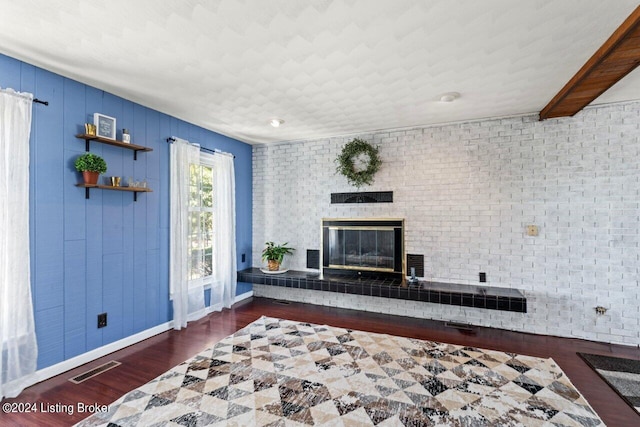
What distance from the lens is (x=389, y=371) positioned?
2713mm

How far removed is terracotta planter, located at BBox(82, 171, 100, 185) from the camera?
275 centimetres

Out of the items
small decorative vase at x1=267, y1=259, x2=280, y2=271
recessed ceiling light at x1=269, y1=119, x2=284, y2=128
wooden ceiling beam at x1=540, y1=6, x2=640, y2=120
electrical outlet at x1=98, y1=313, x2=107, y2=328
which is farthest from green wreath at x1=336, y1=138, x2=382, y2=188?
electrical outlet at x1=98, y1=313, x2=107, y2=328

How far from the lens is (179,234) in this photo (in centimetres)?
378

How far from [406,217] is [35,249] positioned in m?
3.88

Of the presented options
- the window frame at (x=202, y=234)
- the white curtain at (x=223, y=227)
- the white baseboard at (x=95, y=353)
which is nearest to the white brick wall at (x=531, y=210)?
the white curtain at (x=223, y=227)

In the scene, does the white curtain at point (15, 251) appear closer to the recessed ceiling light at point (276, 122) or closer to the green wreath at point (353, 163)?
the recessed ceiling light at point (276, 122)

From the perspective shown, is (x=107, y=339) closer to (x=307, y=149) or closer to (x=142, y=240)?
(x=142, y=240)

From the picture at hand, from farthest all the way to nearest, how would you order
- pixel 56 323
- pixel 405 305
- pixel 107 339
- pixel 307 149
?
pixel 307 149 < pixel 405 305 < pixel 107 339 < pixel 56 323

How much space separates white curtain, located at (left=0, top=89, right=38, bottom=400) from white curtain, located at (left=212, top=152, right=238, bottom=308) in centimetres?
220

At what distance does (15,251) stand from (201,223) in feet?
6.80

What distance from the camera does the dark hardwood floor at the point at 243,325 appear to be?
223 cm

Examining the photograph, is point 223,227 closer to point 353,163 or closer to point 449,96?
point 353,163

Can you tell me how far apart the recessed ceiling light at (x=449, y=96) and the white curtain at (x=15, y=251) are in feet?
11.7

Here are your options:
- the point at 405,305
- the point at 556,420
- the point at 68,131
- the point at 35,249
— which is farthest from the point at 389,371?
the point at 68,131
